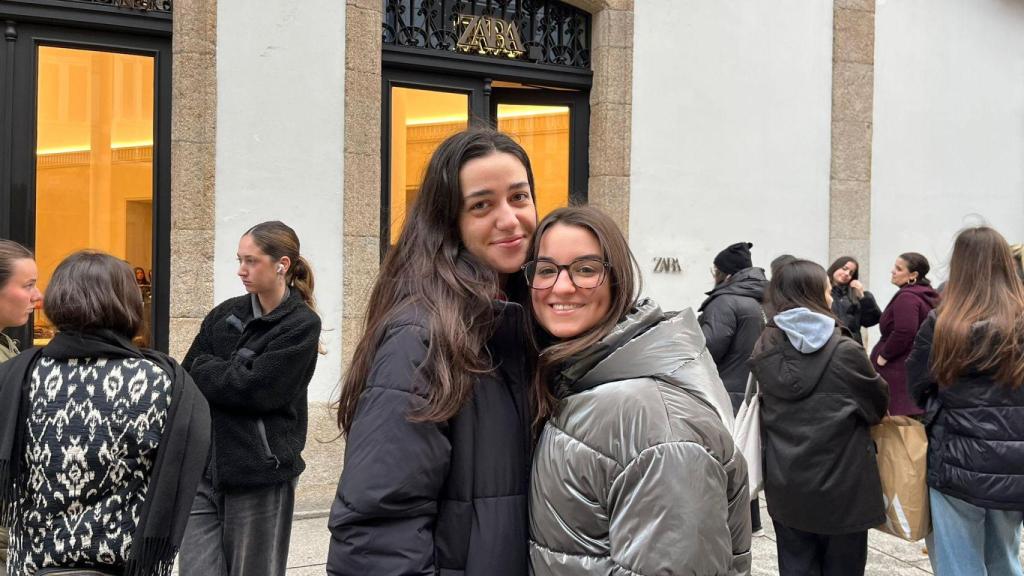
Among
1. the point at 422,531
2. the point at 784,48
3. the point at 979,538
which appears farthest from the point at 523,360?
the point at 784,48

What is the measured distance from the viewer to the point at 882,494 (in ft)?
13.5

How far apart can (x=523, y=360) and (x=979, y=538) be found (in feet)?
9.94

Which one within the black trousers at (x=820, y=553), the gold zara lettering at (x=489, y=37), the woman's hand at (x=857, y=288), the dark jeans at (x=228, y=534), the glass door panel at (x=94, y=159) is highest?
the gold zara lettering at (x=489, y=37)

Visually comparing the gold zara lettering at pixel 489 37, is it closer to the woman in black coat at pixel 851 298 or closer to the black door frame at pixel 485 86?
the black door frame at pixel 485 86

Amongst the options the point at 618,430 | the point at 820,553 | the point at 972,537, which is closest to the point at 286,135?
the point at 820,553

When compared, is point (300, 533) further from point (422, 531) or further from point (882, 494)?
point (422, 531)

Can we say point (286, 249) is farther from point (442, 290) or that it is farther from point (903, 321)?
point (903, 321)

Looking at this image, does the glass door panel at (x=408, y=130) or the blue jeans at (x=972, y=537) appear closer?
the blue jeans at (x=972, y=537)

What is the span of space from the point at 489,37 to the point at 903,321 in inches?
162

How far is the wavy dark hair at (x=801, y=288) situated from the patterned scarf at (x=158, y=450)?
2.65 m

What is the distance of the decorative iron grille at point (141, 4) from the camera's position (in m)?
6.32

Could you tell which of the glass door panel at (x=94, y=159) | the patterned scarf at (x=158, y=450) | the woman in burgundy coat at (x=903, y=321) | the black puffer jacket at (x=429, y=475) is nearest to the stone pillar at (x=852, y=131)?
the woman in burgundy coat at (x=903, y=321)

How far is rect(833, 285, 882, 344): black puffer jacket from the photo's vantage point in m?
8.33

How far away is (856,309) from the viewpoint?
8.38 metres
